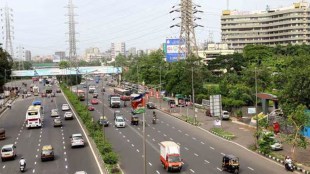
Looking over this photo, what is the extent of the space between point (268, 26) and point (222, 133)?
130 metres

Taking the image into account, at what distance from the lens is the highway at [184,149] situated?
38219 mm

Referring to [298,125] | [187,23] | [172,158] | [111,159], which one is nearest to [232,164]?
[172,158]

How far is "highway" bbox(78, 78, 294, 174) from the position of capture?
3822cm

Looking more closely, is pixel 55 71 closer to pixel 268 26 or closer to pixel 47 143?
pixel 268 26

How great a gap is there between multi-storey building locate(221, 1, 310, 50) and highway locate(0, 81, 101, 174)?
116m

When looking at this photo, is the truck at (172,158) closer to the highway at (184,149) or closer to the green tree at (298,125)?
the highway at (184,149)

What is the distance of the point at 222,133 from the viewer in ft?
185

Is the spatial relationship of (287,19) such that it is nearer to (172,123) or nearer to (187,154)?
(172,123)

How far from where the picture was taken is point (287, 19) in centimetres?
16638

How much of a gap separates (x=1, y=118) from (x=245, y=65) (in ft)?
257

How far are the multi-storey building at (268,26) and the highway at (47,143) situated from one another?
116 metres

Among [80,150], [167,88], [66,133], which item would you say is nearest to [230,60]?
[167,88]

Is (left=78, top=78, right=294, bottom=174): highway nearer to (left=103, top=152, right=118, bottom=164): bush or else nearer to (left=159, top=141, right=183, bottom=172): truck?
(left=159, top=141, right=183, bottom=172): truck

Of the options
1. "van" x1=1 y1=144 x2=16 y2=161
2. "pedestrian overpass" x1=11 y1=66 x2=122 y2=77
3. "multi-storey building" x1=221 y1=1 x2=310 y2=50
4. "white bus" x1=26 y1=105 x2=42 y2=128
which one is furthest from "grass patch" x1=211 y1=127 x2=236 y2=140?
"multi-storey building" x1=221 y1=1 x2=310 y2=50
